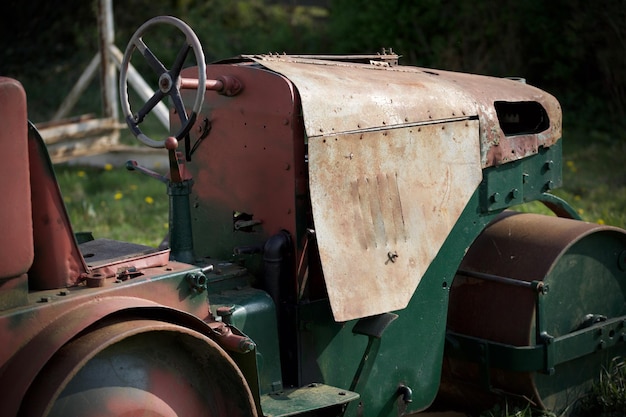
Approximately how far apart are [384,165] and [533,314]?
0.95 metres

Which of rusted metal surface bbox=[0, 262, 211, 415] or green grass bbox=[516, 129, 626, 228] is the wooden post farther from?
rusted metal surface bbox=[0, 262, 211, 415]

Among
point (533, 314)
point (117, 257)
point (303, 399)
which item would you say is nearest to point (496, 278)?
point (533, 314)

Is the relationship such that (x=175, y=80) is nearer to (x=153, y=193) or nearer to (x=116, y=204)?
(x=116, y=204)

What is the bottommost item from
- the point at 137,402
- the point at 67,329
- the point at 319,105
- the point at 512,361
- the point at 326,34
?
the point at 512,361

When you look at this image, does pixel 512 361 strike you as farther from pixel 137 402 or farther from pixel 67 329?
pixel 67 329

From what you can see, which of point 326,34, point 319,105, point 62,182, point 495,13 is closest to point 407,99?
point 319,105

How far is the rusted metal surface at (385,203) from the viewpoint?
3.43 meters

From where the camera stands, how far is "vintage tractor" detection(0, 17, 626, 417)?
2.77m

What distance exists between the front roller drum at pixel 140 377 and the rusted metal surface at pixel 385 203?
21.8 inches

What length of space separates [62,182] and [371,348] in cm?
575

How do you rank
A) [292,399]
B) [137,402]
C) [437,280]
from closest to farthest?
[137,402] → [292,399] → [437,280]

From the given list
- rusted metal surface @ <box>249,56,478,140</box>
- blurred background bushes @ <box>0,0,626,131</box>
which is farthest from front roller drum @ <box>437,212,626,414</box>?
blurred background bushes @ <box>0,0,626,131</box>

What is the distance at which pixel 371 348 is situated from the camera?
3680 mm

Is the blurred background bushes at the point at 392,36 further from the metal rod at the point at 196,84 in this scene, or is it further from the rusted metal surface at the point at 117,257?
the rusted metal surface at the point at 117,257
